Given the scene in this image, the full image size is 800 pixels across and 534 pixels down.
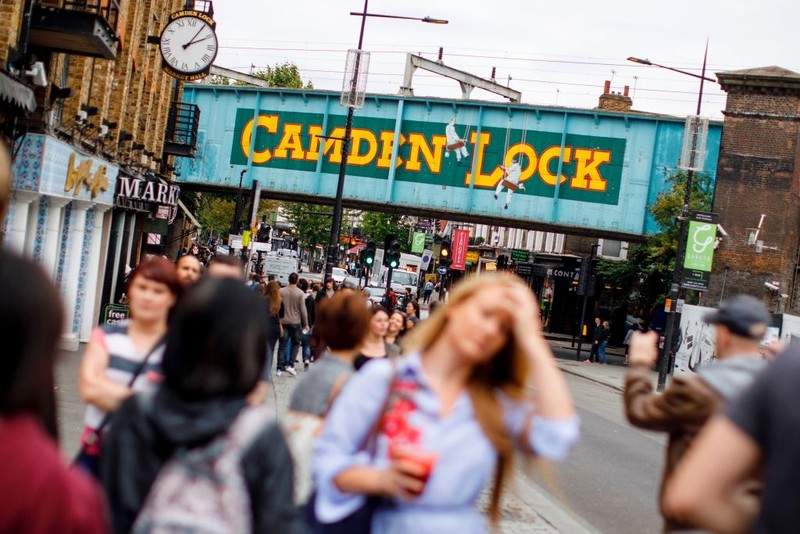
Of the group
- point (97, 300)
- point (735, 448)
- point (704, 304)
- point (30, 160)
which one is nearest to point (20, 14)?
point (30, 160)

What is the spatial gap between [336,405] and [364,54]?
79.5 feet

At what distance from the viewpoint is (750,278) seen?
1475 inches

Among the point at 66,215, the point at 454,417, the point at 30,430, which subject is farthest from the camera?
the point at 66,215

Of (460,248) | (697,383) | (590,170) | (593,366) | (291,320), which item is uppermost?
(590,170)

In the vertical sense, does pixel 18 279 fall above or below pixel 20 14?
below

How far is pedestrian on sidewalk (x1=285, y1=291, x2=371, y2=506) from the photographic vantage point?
486 cm

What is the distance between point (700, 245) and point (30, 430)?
2849cm

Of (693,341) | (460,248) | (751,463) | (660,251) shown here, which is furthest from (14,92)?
(460,248)

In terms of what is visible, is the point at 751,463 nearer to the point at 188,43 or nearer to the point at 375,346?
the point at 375,346

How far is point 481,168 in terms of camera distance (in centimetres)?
3638

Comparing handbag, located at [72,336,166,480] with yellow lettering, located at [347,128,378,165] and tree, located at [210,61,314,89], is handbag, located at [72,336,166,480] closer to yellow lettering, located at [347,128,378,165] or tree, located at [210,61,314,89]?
yellow lettering, located at [347,128,378,165]

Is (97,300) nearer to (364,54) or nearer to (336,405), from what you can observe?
(364,54)

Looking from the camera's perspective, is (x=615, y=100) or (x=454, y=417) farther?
(x=615, y=100)

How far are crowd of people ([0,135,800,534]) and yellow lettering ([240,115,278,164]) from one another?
3459 cm
